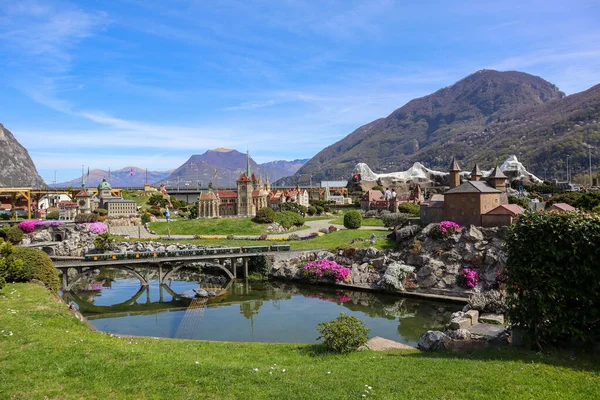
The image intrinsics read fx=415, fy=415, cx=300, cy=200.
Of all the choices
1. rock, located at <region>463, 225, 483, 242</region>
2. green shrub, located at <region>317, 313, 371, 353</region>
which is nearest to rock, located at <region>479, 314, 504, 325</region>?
green shrub, located at <region>317, 313, 371, 353</region>

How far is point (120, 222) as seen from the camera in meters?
72.7

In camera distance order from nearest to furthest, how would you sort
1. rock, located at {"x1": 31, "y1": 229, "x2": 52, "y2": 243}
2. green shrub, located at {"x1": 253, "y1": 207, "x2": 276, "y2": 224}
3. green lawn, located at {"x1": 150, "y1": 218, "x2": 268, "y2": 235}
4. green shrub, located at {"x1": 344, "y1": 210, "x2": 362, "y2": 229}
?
rock, located at {"x1": 31, "y1": 229, "x2": 52, "y2": 243}
green shrub, located at {"x1": 344, "y1": 210, "x2": 362, "y2": 229}
green lawn, located at {"x1": 150, "y1": 218, "x2": 268, "y2": 235}
green shrub, located at {"x1": 253, "y1": 207, "x2": 276, "y2": 224}

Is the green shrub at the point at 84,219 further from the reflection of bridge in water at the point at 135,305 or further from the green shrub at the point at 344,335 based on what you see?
the green shrub at the point at 344,335

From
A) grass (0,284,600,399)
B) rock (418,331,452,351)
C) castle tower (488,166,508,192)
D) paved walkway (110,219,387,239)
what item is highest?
castle tower (488,166,508,192)

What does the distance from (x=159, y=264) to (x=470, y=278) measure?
30820 millimetres

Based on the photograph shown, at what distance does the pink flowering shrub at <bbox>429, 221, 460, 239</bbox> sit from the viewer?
137 feet

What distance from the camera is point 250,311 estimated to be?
34719 millimetres

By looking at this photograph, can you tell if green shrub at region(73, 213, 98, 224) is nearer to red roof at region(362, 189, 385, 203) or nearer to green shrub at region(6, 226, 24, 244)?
green shrub at region(6, 226, 24, 244)

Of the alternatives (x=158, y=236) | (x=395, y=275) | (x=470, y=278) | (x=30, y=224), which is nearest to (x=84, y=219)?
(x=30, y=224)

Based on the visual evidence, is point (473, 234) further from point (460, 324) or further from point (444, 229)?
point (460, 324)

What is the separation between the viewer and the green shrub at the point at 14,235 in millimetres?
56188

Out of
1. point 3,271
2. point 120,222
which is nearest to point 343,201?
point 120,222

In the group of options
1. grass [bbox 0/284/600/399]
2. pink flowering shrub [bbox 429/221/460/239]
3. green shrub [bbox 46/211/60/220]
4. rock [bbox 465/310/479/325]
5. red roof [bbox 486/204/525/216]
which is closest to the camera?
grass [bbox 0/284/600/399]

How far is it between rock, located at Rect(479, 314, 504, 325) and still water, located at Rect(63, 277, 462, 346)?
3513 mm
